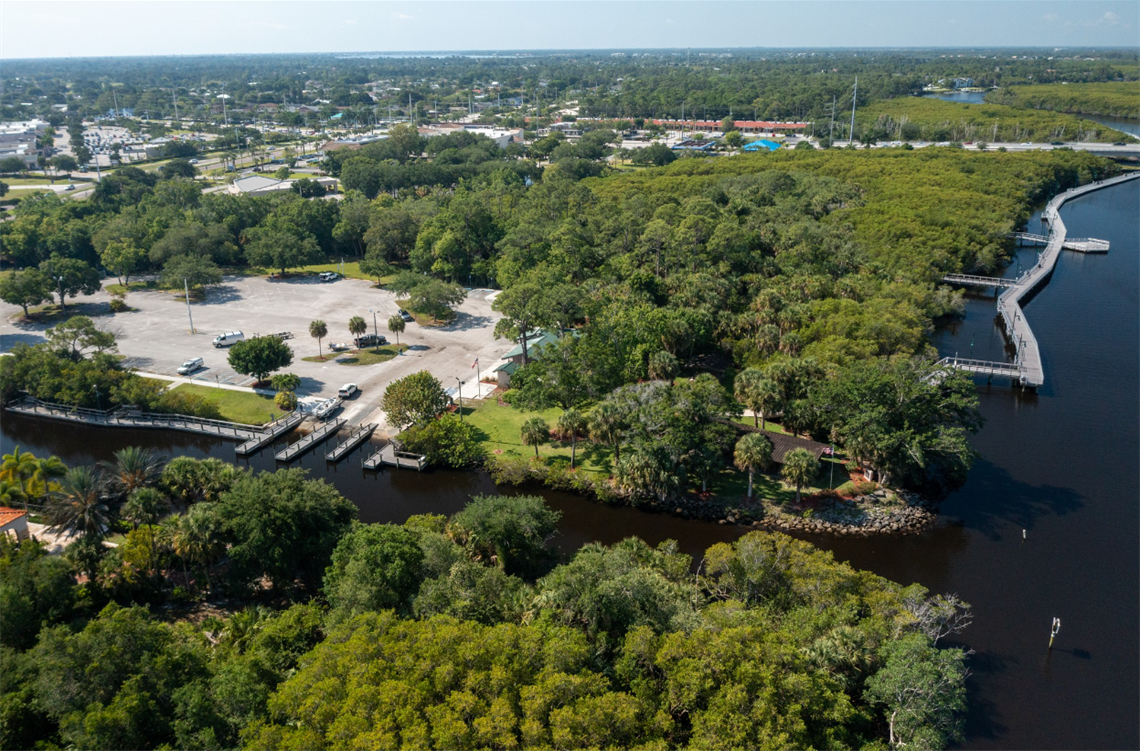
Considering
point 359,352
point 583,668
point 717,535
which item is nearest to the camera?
point 583,668

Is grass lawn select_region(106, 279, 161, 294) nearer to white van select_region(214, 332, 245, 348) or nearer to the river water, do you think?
white van select_region(214, 332, 245, 348)

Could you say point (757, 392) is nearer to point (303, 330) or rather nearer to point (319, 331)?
point (319, 331)

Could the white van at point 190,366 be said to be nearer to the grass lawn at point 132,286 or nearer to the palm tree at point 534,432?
the grass lawn at point 132,286

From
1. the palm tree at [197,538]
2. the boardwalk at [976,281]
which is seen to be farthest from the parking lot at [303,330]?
the boardwalk at [976,281]

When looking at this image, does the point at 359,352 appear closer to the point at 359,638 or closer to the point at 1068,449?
the point at 359,638

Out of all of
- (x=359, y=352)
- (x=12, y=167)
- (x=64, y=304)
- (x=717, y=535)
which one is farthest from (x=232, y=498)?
(x=12, y=167)

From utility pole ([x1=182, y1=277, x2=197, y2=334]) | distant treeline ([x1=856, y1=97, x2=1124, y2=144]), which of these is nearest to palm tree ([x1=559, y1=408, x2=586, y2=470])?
utility pole ([x1=182, y1=277, x2=197, y2=334])

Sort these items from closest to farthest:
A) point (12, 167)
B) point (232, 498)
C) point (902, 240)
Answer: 1. point (232, 498)
2. point (902, 240)
3. point (12, 167)
